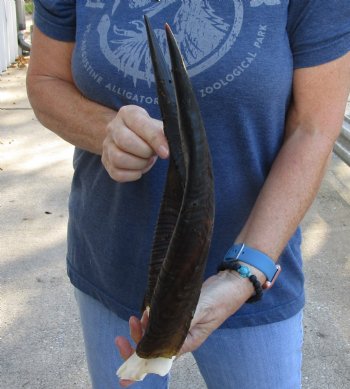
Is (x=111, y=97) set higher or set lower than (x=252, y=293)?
higher

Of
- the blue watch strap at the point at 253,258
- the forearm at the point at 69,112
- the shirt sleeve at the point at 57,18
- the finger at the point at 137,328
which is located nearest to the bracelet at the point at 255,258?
the blue watch strap at the point at 253,258

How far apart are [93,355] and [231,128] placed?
29.6 inches

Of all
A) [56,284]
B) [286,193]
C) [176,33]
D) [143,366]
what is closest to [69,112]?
[176,33]

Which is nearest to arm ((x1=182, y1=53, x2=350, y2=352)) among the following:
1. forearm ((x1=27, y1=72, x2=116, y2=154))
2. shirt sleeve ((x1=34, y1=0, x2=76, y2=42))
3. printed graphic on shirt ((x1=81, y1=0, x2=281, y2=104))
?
printed graphic on shirt ((x1=81, y1=0, x2=281, y2=104))

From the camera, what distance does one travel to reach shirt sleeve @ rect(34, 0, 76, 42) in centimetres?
164

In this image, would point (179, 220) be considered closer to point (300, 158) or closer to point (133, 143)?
point (133, 143)

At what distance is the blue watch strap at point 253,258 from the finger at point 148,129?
0.33 m

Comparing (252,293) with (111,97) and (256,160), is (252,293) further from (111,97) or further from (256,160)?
(111,97)

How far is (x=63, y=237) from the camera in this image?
4383 mm

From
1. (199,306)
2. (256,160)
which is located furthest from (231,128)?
(199,306)

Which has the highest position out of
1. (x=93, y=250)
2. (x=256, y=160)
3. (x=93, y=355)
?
(x=256, y=160)

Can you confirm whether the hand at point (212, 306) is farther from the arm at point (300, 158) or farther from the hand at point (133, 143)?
the hand at point (133, 143)

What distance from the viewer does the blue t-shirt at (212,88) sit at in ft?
4.84

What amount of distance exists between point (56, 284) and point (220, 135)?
8.55 ft
